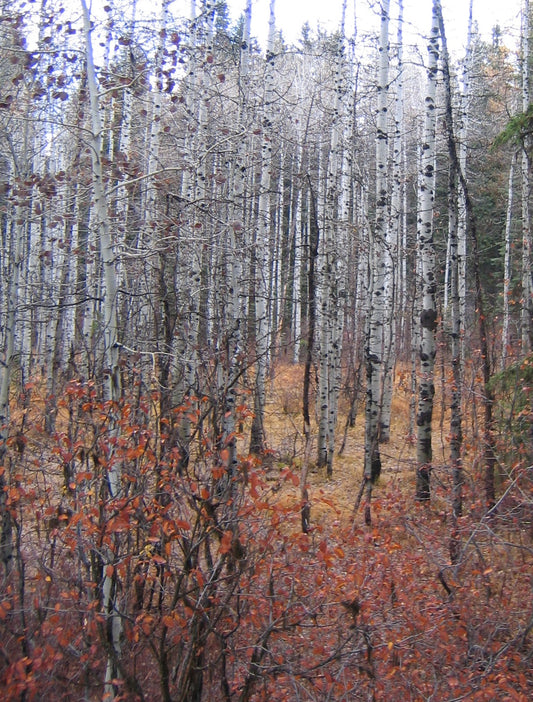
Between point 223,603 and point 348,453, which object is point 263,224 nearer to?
point 348,453

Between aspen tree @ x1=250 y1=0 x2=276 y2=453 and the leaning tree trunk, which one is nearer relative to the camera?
the leaning tree trunk

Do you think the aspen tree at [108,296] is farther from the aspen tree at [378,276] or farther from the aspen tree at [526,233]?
the aspen tree at [526,233]

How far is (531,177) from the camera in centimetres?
1261

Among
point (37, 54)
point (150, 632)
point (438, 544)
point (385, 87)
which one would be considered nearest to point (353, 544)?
point (438, 544)

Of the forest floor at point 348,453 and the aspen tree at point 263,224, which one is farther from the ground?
the aspen tree at point 263,224

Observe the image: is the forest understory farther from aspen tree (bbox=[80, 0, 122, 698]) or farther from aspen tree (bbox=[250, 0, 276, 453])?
aspen tree (bbox=[250, 0, 276, 453])

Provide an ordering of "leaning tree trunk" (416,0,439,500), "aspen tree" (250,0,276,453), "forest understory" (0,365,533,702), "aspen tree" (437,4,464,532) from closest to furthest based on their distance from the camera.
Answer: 1. "forest understory" (0,365,533,702)
2. "aspen tree" (437,4,464,532)
3. "leaning tree trunk" (416,0,439,500)
4. "aspen tree" (250,0,276,453)

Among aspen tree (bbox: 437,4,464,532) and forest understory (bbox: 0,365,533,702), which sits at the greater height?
aspen tree (bbox: 437,4,464,532)

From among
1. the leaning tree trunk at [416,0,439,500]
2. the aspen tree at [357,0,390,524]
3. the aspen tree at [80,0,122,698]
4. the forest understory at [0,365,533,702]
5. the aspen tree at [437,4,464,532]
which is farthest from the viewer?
the aspen tree at [357,0,390,524]

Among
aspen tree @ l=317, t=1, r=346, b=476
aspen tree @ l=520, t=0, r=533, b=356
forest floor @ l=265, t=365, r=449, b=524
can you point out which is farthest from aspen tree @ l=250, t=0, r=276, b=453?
aspen tree @ l=520, t=0, r=533, b=356

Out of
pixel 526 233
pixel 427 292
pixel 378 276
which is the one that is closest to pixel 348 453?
pixel 378 276

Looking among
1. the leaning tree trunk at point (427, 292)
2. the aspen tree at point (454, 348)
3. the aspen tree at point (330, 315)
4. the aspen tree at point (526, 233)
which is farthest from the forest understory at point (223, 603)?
the aspen tree at point (330, 315)

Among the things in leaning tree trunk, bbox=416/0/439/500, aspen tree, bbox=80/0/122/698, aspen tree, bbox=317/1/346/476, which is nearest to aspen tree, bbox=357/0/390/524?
leaning tree trunk, bbox=416/0/439/500

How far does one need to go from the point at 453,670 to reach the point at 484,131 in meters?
22.2
